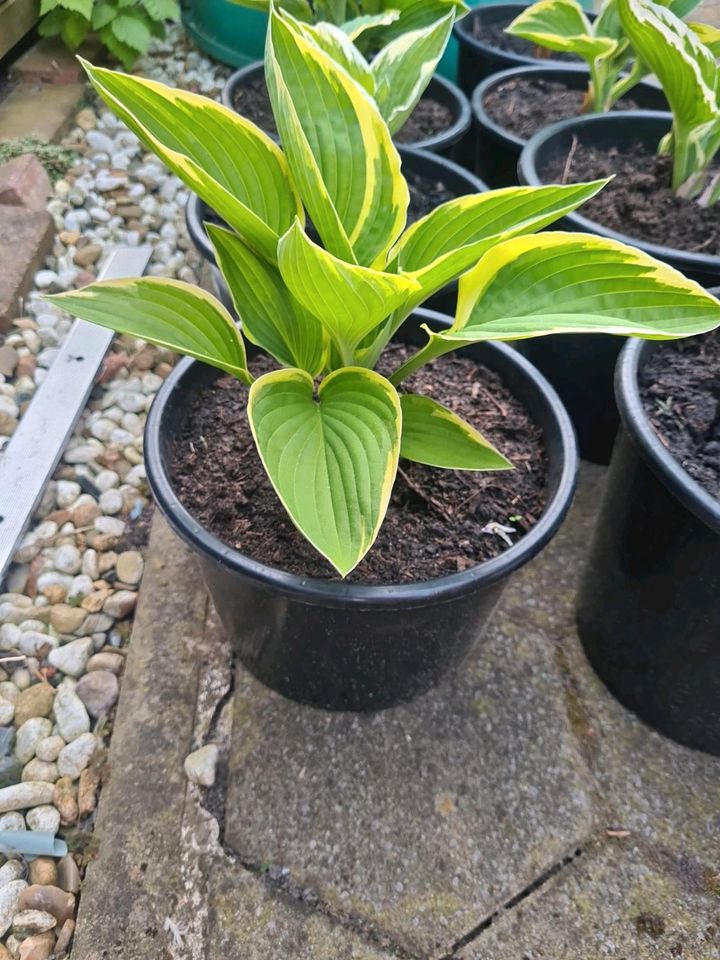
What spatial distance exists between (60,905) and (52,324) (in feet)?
4.43

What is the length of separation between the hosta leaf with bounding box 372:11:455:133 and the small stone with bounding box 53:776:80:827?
1.17m

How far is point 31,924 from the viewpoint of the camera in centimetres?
104

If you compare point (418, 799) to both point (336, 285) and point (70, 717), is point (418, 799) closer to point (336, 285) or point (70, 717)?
point (70, 717)

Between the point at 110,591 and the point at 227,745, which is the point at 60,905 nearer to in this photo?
the point at 227,745

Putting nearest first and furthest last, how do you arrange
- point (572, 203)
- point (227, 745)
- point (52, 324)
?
point (572, 203) → point (227, 745) → point (52, 324)

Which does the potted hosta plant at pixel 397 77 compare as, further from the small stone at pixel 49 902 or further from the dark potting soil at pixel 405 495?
the small stone at pixel 49 902

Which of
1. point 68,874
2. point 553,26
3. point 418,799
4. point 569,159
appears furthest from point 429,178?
point 68,874

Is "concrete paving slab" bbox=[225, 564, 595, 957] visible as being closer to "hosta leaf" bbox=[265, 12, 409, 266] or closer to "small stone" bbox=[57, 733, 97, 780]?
"small stone" bbox=[57, 733, 97, 780]

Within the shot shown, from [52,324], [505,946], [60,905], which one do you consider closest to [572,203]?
[505,946]

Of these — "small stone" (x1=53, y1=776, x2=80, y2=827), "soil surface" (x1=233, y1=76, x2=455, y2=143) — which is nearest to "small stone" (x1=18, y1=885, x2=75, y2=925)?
"small stone" (x1=53, y1=776, x2=80, y2=827)

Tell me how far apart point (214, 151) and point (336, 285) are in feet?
0.94

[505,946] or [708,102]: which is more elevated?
[708,102]

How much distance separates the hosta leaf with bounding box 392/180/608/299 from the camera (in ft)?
2.69

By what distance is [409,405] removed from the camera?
1061 mm
